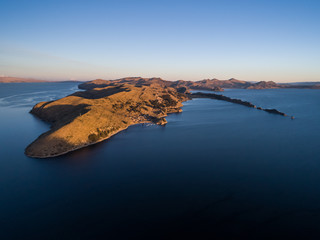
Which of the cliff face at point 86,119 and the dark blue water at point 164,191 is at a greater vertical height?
the cliff face at point 86,119

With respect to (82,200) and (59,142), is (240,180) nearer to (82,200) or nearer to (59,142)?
(82,200)

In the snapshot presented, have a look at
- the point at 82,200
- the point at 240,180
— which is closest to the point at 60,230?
the point at 82,200

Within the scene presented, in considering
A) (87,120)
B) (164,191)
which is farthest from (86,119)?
(164,191)

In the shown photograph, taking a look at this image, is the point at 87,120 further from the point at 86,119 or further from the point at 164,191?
the point at 164,191

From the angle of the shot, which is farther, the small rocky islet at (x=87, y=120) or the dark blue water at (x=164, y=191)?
the small rocky islet at (x=87, y=120)

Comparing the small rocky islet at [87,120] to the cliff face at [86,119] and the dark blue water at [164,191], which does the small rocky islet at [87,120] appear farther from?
the dark blue water at [164,191]

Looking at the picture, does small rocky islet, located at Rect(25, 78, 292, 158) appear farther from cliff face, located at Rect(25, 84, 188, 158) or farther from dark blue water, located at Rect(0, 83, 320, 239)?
dark blue water, located at Rect(0, 83, 320, 239)

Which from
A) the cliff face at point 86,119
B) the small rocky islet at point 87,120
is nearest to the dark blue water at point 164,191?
the small rocky islet at point 87,120

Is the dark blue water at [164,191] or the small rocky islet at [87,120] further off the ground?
the small rocky islet at [87,120]

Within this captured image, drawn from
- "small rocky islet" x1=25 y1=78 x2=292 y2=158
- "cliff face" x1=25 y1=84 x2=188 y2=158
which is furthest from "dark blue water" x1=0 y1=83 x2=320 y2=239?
"cliff face" x1=25 y1=84 x2=188 y2=158
